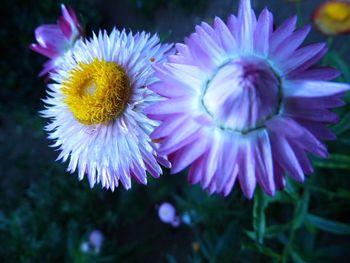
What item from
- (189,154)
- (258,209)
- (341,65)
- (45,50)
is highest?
(45,50)

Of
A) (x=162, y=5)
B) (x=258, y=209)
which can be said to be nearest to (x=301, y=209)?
(x=258, y=209)

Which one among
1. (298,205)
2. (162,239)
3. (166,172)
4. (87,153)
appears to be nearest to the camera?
(87,153)

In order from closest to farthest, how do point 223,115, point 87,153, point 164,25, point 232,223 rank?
1. point 223,115
2. point 87,153
3. point 232,223
4. point 164,25

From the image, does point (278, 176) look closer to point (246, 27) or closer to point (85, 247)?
point (246, 27)

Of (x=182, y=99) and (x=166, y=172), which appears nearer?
(x=182, y=99)

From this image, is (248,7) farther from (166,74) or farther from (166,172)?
(166,172)

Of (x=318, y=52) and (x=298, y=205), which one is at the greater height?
(x=318, y=52)

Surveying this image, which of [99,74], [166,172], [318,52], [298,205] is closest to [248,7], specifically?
[318,52]
